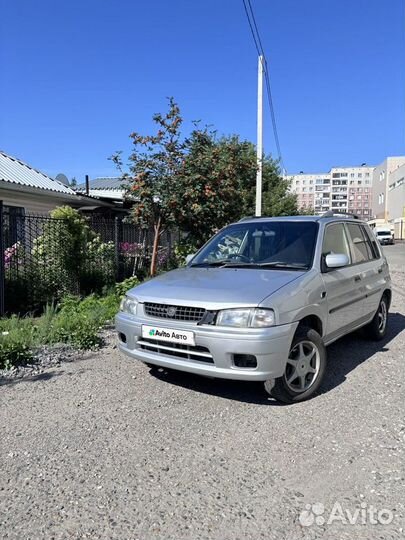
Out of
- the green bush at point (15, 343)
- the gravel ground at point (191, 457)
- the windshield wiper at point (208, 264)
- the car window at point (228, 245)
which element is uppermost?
the car window at point (228, 245)

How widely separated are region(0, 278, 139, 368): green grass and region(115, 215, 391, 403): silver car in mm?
1385

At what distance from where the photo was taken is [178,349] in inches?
153

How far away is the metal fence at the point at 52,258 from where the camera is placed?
776 centimetres

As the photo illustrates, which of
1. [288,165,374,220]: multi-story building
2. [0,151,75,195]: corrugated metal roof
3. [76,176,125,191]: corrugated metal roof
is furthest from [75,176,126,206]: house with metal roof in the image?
[288,165,374,220]: multi-story building

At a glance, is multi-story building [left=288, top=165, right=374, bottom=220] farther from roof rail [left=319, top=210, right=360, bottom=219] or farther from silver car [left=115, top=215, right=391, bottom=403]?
silver car [left=115, top=215, right=391, bottom=403]

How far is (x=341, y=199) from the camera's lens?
137m

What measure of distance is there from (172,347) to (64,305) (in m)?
4.10

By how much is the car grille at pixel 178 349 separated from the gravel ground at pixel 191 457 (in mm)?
451

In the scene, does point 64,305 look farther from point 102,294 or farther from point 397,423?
point 397,423

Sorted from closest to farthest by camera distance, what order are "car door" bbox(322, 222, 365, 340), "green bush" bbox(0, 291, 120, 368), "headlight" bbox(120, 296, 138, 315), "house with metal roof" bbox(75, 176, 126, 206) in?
"headlight" bbox(120, 296, 138, 315) → "car door" bbox(322, 222, 365, 340) → "green bush" bbox(0, 291, 120, 368) → "house with metal roof" bbox(75, 176, 126, 206)

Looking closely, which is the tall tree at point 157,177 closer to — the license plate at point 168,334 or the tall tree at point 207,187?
the tall tree at point 207,187

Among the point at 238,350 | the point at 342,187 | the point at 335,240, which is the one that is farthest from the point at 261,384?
the point at 342,187

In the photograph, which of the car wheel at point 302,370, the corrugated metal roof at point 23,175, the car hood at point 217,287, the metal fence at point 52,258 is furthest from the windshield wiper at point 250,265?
the corrugated metal roof at point 23,175

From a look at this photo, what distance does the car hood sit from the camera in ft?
12.3
